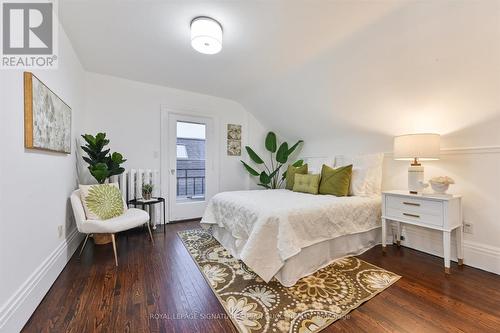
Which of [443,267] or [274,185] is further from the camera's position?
[274,185]

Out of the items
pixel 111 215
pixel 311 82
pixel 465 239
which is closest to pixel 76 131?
pixel 111 215

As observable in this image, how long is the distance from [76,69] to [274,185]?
3526mm

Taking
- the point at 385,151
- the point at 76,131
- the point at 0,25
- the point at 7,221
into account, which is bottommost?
the point at 7,221

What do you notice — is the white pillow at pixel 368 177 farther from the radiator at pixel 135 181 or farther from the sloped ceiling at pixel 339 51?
the radiator at pixel 135 181

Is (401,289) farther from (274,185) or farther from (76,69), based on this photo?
(76,69)

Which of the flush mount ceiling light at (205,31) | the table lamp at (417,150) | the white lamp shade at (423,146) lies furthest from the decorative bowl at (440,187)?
the flush mount ceiling light at (205,31)

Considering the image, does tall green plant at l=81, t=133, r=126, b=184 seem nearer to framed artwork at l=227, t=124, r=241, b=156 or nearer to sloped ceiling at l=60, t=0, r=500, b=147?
sloped ceiling at l=60, t=0, r=500, b=147

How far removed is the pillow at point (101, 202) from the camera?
2227 millimetres

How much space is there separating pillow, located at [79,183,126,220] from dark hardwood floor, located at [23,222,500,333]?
467 mm

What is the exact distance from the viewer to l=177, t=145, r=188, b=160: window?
3.67 metres

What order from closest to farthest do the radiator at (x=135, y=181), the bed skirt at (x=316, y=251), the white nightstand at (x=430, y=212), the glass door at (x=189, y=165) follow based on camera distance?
1. the bed skirt at (x=316, y=251)
2. the white nightstand at (x=430, y=212)
3. the radiator at (x=135, y=181)
4. the glass door at (x=189, y=165)

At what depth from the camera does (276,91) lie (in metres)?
3.36

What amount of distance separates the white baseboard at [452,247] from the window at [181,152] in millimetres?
3249

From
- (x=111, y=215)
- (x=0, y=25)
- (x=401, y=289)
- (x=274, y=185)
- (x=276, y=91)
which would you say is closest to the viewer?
(x=0, y=25)
